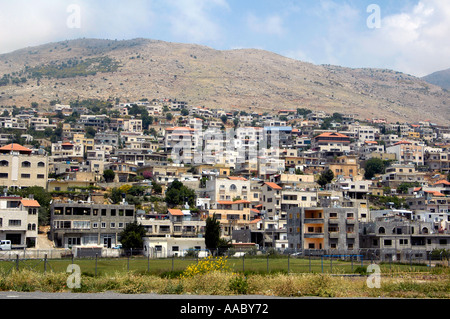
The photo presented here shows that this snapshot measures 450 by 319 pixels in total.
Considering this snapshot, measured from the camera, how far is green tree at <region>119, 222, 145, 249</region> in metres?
53.4

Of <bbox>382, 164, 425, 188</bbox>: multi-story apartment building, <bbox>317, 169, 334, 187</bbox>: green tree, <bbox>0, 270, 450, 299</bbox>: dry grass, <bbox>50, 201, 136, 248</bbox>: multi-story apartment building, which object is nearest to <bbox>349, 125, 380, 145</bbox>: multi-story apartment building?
<bbox>382, 164, 425, 188</bbox>: multi-story apartment building

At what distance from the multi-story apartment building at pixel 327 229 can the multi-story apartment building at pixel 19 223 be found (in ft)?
82.9

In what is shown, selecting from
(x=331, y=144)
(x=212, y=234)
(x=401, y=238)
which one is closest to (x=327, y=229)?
(x=401, y=238)

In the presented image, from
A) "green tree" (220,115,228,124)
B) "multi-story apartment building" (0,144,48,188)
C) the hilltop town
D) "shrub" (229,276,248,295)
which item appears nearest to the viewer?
"shrub" (229,276,248,295)

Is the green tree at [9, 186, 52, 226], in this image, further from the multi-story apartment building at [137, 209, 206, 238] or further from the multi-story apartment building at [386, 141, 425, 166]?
the multi-story apartment building at [386, 141, 425, 166]

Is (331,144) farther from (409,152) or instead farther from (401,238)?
(401,238)

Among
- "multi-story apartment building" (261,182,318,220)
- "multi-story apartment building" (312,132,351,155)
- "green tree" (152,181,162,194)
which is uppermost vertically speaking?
"multi-story apartment building" (312,132,351,155)

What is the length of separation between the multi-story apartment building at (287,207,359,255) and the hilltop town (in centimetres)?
10

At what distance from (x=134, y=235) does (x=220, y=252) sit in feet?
26.6

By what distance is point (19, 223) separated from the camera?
5478cm

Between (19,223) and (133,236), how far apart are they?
11.0 metres

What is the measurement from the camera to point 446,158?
122 m

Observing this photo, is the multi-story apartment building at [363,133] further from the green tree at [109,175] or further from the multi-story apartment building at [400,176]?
the green tree at [109,175]

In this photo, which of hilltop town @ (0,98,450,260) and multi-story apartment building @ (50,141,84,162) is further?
multi-story apartment building @ (50,141,84,162)
